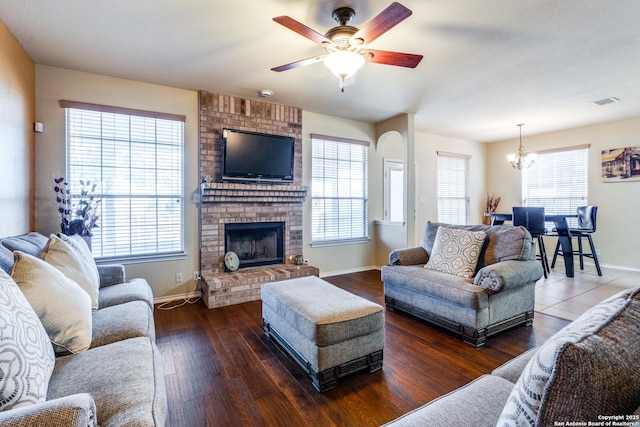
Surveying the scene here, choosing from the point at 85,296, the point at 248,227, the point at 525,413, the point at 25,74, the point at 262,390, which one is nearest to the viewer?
the point at 525,413

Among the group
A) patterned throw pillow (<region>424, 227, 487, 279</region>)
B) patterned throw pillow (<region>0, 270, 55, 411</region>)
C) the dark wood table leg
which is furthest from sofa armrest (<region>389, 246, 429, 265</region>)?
the dark wood table leg

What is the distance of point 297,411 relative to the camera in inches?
66.7

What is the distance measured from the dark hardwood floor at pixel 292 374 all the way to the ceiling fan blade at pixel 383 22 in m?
2.30

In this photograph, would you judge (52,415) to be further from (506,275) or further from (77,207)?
(77,207)

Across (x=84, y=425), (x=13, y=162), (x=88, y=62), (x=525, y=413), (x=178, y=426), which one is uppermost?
(x=88, y=62)

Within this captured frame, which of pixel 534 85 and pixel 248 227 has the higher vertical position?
pixel 534 85

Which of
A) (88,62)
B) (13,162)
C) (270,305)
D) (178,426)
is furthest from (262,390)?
(88,62)

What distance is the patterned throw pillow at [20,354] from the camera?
85 centimetres

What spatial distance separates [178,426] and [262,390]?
19.4 inches

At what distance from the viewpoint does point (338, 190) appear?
498 cm

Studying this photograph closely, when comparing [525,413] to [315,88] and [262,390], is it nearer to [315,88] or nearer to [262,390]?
[262,390]

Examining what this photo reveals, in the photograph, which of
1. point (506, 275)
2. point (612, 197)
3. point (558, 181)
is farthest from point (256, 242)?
point (612, 197)

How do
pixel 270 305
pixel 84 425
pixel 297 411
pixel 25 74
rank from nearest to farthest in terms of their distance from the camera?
pixel 84 425, pixel 297 411, pixel 270 305, pixel 25 74

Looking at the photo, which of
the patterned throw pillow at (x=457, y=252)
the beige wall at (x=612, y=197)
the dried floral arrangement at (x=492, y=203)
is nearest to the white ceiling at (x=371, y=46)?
the beige wall at (x=612, y=197)
